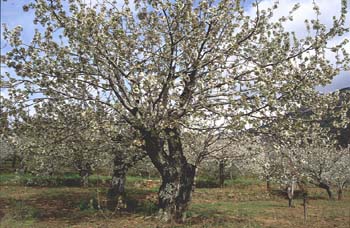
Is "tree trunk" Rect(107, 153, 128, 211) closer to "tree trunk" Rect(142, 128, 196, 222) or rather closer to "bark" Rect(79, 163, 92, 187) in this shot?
"bark" Rect(79, 163, 92, 187)

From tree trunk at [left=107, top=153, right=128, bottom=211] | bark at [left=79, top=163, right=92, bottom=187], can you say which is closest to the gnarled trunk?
tree trunk at [left=107, top=153, right=128, bottom=211]

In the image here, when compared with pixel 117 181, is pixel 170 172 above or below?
above

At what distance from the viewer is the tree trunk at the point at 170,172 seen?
1534 cm

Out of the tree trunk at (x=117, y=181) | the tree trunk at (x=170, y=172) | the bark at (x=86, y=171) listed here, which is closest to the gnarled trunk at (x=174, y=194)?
the tree trunk at (x=170, y=172)

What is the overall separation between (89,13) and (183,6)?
3.17m

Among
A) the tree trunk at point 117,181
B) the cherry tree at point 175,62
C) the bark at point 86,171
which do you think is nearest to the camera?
the cherry tree at point 175,62

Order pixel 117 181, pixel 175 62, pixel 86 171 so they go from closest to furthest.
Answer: pixel 175 62
pixel 117 181
pixel 86 171

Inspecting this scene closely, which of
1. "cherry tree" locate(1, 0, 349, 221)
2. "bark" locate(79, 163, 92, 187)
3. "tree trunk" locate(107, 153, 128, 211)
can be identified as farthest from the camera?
"bark" locate(79, 163, 92, 187)

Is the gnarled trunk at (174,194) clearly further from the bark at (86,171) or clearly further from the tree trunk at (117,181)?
the bark at (86,171)

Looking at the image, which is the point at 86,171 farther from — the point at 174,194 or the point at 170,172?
the point at 170,172

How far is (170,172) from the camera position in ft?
51.0

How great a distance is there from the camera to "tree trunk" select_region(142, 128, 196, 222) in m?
15.3

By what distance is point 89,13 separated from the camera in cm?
1215

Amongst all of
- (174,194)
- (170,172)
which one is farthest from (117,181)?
(170,172)
